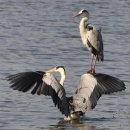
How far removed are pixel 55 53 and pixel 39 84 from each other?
6.28m

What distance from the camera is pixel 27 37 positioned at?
63.6 ft

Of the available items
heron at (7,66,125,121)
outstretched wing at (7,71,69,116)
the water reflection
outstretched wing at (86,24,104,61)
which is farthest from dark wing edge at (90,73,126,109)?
outstretched wing at (86,24,104,61)

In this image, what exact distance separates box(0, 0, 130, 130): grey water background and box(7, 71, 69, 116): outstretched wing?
21.0 inches

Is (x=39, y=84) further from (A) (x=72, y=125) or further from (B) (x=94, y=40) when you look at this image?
(B) (x=94, y=40)

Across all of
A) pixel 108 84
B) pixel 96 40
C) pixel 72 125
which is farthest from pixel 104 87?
pixel 96 40

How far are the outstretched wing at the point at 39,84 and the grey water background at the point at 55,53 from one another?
53 centimetres

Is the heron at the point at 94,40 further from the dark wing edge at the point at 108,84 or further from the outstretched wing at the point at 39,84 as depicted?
the outstretched wing at the point at 39,84

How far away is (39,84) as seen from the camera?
1113 cm

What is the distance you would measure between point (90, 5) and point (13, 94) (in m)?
12.1

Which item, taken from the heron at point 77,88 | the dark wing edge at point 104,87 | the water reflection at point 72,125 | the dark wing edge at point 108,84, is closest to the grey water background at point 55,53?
the water reflection at point 72,125

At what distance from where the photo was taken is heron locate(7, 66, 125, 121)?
36.4 feet

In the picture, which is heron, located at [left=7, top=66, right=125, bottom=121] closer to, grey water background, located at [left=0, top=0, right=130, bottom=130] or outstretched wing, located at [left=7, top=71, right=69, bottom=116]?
outstretched wing, located at [left=7, top=71, right=69, bottom=116]

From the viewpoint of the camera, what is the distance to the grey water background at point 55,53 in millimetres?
11891

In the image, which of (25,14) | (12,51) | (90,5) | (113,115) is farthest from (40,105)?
(90,5)
